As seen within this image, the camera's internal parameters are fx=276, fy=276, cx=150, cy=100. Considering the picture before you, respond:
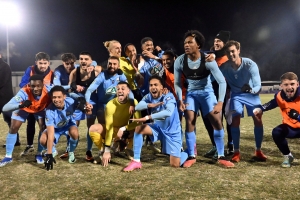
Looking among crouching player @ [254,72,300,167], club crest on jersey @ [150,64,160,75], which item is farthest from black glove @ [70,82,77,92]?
crouching player @ [254,72,300,167]

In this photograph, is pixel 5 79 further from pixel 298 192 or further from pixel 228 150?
pixel 298 192

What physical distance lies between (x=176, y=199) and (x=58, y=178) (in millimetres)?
1581

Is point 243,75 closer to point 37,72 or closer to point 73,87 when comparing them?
point 73,87

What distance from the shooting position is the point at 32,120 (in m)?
5.00

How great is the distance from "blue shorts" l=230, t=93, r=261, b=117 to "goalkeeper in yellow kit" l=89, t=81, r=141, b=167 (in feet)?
4.97

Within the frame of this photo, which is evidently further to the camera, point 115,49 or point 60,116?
point 115,49

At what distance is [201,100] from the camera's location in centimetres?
415

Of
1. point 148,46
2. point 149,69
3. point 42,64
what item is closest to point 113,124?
point 149,69

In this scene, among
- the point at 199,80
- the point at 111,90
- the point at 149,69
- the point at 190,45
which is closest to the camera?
the point at 190,45

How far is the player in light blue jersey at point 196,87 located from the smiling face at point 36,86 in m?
2.13

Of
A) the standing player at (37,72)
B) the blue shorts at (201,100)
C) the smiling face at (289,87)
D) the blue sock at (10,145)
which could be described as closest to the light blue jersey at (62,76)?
the standing player at (37,72)

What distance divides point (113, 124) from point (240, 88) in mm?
2124

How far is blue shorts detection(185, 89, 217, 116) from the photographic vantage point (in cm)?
409

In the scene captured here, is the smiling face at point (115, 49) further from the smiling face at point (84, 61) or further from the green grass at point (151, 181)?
the green grass at point (151, 181)
